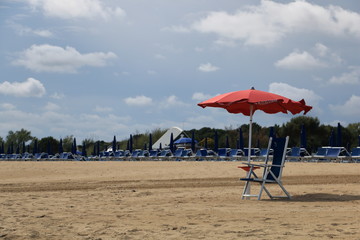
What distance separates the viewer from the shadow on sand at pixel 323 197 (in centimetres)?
779

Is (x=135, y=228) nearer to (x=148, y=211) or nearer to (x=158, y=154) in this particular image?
(x=148, y=211)

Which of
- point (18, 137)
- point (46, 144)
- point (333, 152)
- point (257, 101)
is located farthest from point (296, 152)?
point (18, 137)

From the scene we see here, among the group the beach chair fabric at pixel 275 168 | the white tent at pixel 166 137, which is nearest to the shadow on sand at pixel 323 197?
the beach chair fabric at pixel 275 168

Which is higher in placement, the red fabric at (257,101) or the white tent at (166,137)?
the white tent at (166,137)

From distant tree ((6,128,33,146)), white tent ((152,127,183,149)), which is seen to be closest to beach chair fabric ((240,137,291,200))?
white tent ((152,127,183,149))

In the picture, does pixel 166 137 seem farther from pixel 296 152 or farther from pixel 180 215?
pixel 180 215

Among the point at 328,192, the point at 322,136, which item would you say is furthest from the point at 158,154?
the point at 328,192

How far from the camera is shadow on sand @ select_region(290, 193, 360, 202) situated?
779 centimetres

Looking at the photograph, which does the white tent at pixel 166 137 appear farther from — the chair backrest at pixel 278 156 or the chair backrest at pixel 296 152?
the chair backrest at pixel 278 156

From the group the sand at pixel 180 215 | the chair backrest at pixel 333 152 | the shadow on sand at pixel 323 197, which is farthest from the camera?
the chair backrest at pixel 333 152

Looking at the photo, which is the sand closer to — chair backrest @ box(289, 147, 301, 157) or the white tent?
chair backrest @ box(289, 147, 301, 157)

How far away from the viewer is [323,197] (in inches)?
323

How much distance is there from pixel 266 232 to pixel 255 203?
2587 millimetres

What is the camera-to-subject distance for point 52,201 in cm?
810
